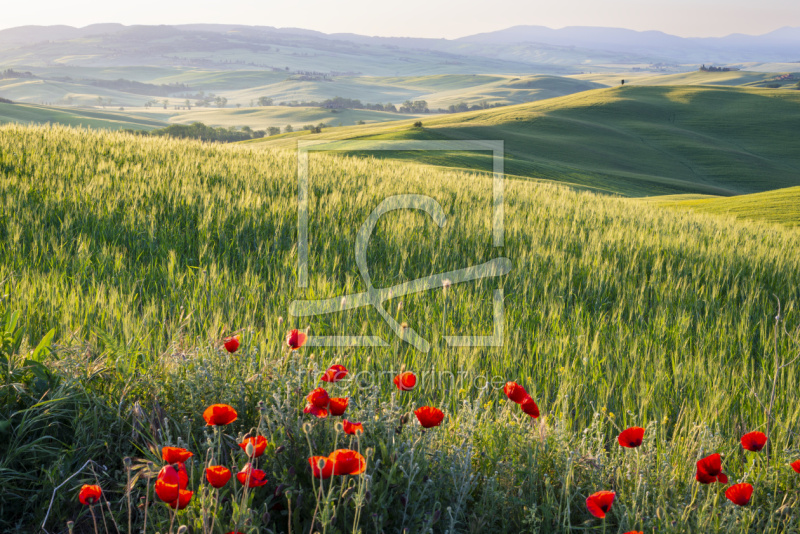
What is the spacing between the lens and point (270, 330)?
2.69 m

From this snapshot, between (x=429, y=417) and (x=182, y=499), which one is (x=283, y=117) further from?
(x=182, y=499)

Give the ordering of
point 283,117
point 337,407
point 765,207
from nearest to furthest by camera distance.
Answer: point 337,407 < point 765,207 < point 283,117

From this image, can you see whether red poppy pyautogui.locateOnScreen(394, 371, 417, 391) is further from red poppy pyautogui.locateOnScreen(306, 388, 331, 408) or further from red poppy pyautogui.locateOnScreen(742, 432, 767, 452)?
red poppy pyautogui.locateOnScreen(742, 432, 767, 452)

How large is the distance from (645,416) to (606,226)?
482 centimetres

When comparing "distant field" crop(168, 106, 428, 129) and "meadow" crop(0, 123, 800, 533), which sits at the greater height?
"distant field" crop(168, 106, 428, 129)

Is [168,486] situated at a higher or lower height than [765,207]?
higher

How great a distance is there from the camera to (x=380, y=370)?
2.56 metres

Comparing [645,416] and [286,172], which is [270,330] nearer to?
[645,416]

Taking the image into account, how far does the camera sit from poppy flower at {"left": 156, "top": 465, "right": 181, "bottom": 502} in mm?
1192

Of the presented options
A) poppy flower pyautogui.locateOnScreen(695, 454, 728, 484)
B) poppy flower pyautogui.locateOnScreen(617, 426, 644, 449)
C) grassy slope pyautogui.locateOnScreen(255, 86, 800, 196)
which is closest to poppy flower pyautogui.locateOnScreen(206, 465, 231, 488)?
poppy flower pyautogui.locateOnScreen(617, 426, 644, 449)

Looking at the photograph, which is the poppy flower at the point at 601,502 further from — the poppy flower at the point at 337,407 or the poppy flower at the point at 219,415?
the poppy flower at the point at 219,415

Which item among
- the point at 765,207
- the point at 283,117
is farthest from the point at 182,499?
the point at 283,117

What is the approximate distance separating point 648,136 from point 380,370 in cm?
6870

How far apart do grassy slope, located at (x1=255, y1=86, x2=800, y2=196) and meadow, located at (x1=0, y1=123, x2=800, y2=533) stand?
23510 millimetres
